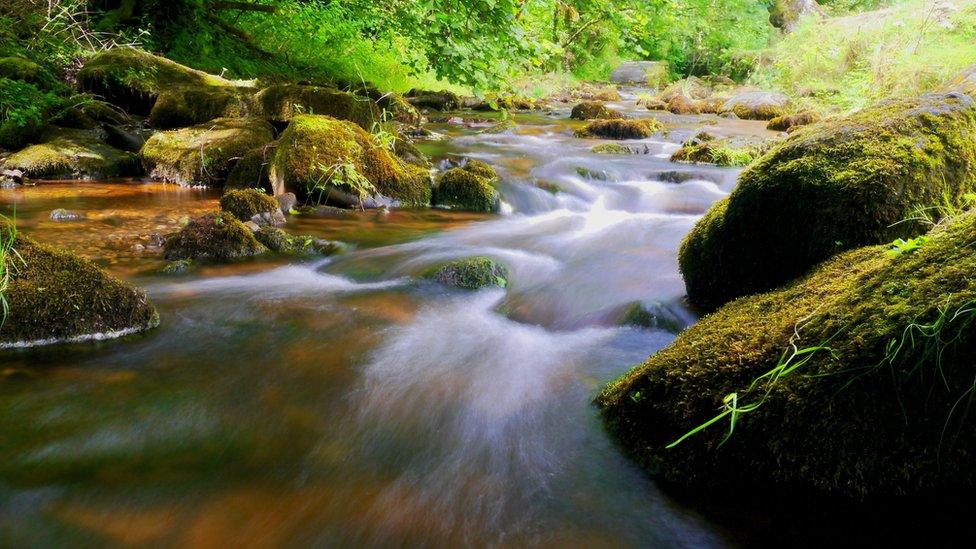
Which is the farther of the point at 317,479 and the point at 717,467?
the point at 317,479

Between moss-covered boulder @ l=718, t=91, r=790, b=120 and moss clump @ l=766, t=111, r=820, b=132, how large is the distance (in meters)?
2.15

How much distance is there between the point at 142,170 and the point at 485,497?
8.97m

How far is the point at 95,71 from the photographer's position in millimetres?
10320

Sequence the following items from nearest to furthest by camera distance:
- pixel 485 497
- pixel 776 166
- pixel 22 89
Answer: pixel 485 497
pixel 776 166
pixel 22 89

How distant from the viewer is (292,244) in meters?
5.92

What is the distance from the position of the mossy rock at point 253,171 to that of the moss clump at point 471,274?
12.9ft

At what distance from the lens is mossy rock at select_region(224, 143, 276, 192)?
7.99 metres

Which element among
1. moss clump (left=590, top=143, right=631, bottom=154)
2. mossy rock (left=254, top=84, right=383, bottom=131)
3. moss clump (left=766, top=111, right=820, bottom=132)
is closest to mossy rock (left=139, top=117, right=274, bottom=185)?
mossy rock (left=254, top=84, right=383, bottom=131)

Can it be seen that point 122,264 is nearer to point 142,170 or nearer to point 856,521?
point 142,170

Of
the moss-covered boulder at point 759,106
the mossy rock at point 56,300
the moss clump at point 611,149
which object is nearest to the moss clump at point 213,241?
the mossy rock at point 56,300

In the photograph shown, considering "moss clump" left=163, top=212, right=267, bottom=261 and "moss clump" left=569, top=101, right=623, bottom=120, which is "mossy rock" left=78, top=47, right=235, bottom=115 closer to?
"moss clump" left=163, top=212, right=267, bottom=261

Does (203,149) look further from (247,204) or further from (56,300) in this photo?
(56,300)

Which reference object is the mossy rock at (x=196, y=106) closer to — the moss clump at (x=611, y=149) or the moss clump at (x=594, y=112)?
the moss clump at (x=611, y=149)

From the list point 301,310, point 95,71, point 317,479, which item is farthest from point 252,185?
point 317,479
